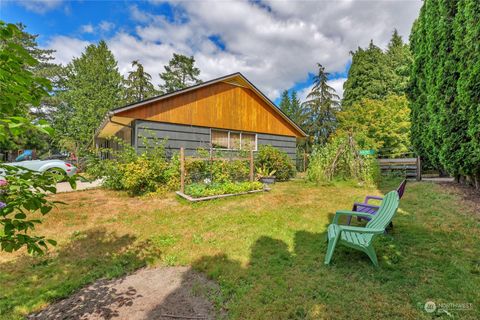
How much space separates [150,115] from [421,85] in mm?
10182

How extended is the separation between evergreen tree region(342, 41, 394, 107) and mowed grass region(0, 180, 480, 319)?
20.2m

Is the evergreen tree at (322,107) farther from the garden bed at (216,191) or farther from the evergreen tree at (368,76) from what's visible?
the garden bed at (216,191)

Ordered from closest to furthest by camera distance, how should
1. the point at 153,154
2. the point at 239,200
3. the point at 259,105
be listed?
the point at 239,200
the point at 153,154
the point at 259,105

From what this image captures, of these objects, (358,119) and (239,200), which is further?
(358,119)

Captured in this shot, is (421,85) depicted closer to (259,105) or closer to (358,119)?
(259,105)

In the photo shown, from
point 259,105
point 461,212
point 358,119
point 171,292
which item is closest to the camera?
point 171,292

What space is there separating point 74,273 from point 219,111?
26.5ft

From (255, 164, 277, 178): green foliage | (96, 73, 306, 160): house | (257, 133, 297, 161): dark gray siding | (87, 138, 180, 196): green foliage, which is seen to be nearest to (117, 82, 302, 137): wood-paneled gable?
(96, 73, 306, 160): house

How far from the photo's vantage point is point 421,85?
830 cm

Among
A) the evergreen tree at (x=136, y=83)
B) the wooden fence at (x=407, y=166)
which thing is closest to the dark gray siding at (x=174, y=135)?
the wooden fence at (x=407, y=166)

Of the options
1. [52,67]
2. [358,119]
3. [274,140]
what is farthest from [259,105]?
[52,67]

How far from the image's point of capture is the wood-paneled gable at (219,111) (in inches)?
340

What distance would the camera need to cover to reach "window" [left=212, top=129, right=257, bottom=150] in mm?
10156

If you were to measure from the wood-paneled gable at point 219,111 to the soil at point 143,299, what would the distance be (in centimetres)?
640
